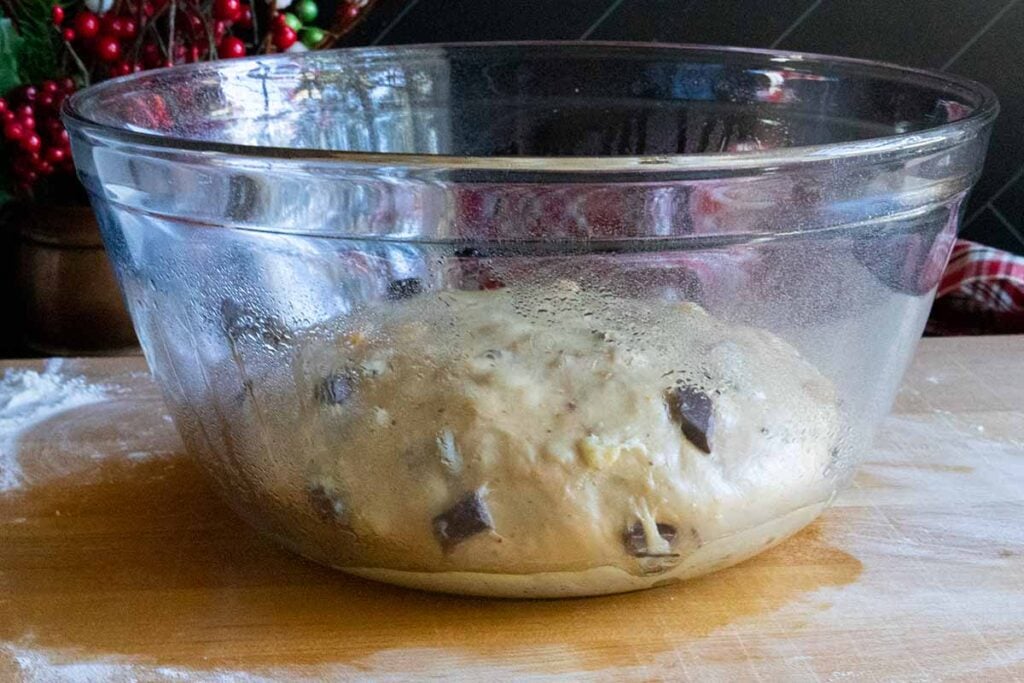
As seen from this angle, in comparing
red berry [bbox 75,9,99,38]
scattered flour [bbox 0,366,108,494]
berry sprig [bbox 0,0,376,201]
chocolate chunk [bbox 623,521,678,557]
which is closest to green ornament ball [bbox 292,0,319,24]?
berry sprig [bbox 0,0,376,201]

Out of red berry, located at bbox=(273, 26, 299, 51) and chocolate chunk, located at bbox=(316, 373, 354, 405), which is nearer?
chocolate chunk, located at bbox=(316, 373, 354, 405)

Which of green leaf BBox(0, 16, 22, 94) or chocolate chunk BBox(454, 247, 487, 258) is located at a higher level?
chocolate chunk BBox(454, 247, 487, 258)

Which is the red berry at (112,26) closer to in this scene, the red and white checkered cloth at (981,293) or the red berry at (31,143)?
the red berry at (31,143)

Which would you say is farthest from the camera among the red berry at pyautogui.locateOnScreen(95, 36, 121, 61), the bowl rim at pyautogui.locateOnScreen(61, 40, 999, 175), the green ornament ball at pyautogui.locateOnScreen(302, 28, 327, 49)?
the green ornament ball at pyautogui.locateOnScreen(302, 28, 327, 49)

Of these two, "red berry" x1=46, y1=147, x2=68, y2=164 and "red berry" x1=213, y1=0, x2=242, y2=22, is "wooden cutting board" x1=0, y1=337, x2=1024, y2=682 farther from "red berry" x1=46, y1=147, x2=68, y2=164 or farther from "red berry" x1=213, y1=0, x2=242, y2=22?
"red berry" x1=213, y1=0, x2=242, y2=22

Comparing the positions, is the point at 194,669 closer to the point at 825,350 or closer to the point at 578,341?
the point at 578,341

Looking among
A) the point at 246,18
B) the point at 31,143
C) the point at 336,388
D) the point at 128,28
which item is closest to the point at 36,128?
the point at 31,143

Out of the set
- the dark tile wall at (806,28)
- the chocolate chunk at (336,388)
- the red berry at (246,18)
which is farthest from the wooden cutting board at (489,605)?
the dark tile wall at (806,28)

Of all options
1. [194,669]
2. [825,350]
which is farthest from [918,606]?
[194,669]
